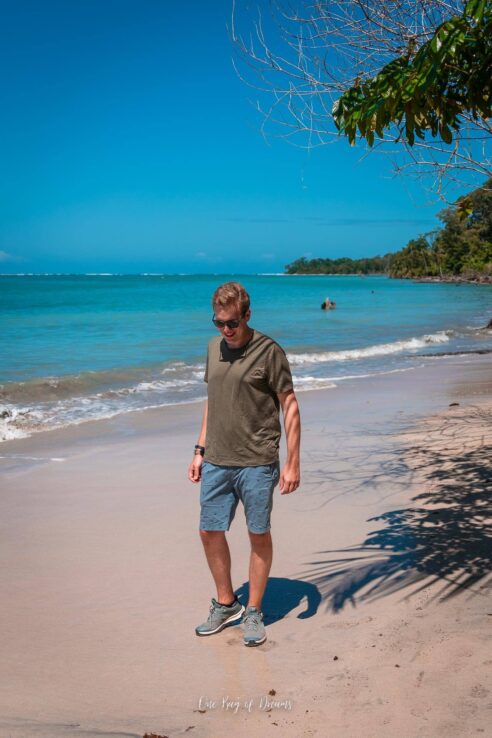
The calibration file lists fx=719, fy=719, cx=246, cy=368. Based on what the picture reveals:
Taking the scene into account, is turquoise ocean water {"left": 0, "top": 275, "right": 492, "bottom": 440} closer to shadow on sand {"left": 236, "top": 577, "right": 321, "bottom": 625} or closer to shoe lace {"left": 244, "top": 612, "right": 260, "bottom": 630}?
shadow on sand {"left": 236, "top": 577, "right": 321, "bottom": 625}

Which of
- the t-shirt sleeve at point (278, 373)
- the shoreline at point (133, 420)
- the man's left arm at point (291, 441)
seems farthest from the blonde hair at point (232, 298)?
the shoreline at point (133, 420)

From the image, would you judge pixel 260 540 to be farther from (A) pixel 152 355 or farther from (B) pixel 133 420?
(A) pixel 152 355

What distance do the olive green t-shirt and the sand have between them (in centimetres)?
97

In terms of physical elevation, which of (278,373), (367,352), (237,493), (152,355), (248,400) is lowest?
(367,352)

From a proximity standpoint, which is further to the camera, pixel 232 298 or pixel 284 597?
pixel 284 597

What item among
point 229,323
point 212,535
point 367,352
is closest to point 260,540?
point 212,535

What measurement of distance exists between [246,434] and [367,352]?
63.1 ft

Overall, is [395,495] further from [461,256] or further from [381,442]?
[461,256]

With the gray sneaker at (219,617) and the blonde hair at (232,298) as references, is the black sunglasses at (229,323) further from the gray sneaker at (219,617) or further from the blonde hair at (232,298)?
the gray sneaker at (219,617)

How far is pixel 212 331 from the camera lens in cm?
3291

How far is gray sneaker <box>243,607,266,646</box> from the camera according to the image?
141 inches

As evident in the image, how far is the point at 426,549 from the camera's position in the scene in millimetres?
4625

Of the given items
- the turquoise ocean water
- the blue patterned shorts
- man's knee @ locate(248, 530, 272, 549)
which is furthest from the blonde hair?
the turquoise ocean water

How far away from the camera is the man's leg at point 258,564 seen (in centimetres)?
368
